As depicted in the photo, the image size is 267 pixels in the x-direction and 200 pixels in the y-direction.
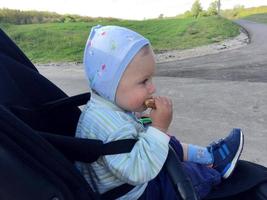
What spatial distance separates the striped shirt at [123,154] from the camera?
133 centimetres

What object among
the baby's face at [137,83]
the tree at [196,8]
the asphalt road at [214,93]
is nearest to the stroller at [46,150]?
the baby's face at [137,83]

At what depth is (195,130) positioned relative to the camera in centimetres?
485

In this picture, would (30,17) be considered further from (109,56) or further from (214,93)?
(109,56)

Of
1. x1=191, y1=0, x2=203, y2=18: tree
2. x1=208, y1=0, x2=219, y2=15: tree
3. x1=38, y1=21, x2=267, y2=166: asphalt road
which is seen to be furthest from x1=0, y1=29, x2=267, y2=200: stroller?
x1=191, y1=0, x2=203, y2=18: tree

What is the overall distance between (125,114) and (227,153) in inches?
21.7

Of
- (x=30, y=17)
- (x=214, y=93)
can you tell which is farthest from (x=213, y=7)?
(x=214, y=93)

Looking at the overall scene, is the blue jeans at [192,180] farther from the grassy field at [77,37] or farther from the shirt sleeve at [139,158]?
the grassy field at [77,37]

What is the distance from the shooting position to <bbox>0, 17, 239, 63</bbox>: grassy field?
46.3 ft

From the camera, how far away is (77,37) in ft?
54.6

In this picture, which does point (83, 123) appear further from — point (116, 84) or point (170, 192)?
point (170, 192)

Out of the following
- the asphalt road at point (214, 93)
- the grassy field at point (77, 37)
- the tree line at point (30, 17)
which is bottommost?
the tree line at point (30, 17)

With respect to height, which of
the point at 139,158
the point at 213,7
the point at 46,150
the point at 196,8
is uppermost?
the point at 46,150

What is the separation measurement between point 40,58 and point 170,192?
12638mm

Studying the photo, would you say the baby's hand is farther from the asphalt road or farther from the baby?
the asphalt road
